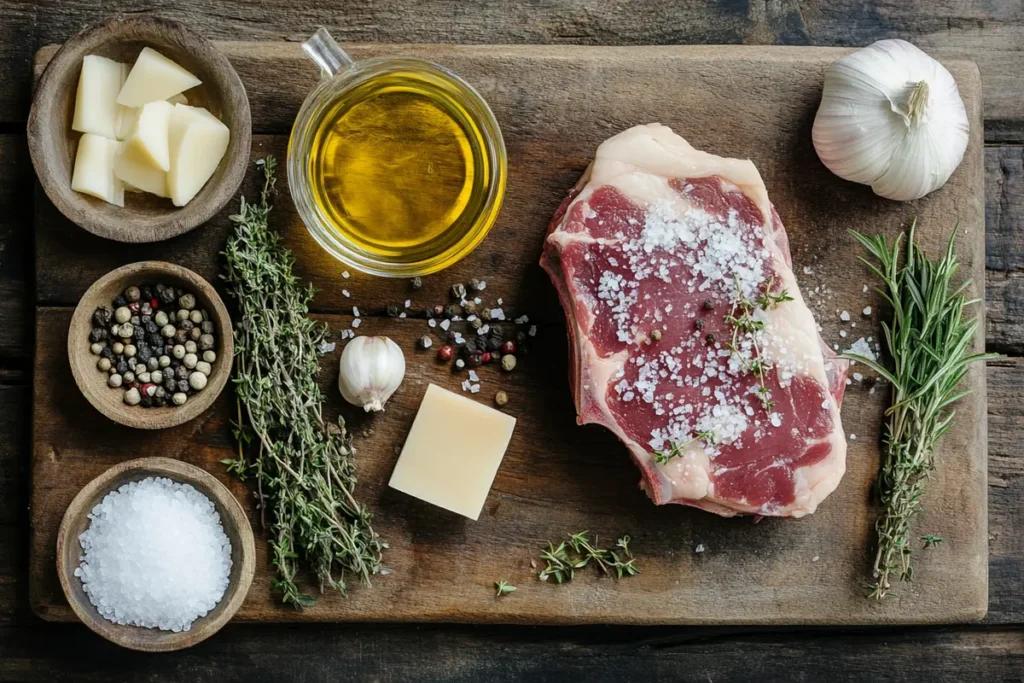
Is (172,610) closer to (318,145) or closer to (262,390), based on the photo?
(262,390)

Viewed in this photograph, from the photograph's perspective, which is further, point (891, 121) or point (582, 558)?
point (582, 558)

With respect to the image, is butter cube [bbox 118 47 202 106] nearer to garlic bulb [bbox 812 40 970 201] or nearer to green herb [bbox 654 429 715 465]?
green herb [bbox 654 429 715 465]

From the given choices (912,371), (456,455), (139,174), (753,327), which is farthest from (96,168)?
(912,371)

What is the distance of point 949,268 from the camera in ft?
6.23

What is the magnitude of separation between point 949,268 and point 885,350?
23cm

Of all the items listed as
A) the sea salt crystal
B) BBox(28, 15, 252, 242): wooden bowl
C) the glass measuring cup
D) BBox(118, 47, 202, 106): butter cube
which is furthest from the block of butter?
BBox(118, 47, 202, 106): butter cube

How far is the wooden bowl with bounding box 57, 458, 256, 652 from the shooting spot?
1.80m

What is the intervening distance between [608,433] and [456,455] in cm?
37

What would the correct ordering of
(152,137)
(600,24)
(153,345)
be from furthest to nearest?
(600,24) → (153,345) → (152,137)

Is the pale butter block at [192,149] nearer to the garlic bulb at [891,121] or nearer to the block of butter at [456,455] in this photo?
the block of butter at [456,455]

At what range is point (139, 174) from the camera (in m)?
1.82

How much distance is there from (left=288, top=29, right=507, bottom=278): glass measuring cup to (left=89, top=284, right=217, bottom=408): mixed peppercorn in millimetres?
350

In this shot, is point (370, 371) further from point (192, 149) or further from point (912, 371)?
point (912, 371)

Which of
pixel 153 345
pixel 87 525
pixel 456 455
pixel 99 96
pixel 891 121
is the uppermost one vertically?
pixel 891 121
